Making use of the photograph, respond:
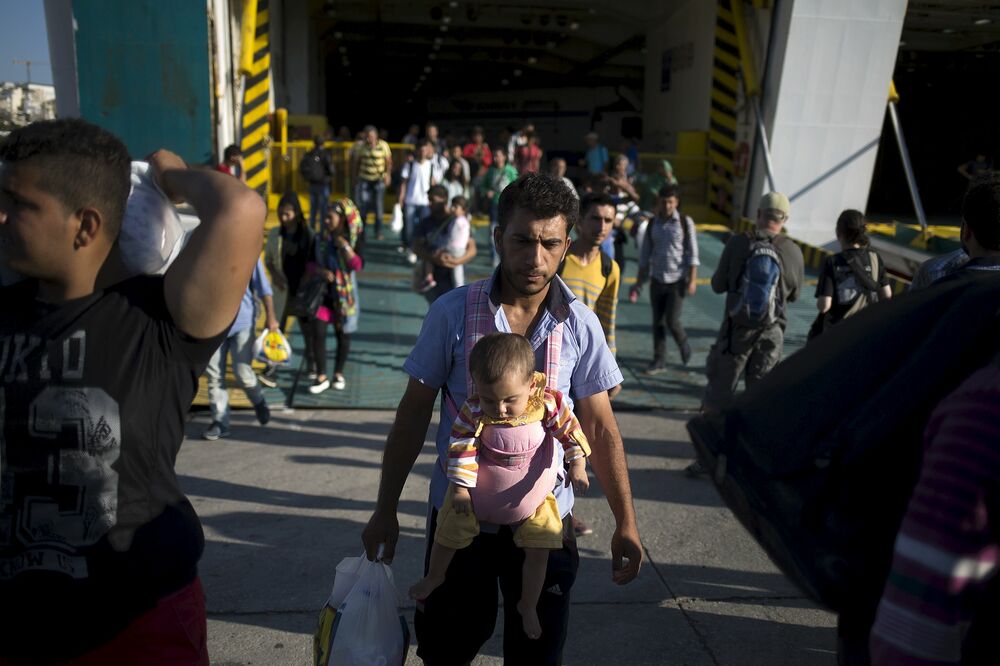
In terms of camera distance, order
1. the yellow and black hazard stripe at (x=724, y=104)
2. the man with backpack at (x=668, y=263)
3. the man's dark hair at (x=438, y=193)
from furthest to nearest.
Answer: the yellow and black hazard stripe at (x=724, y=104)
the man's dark hair at (x=438, y=193)
the man with backpack at (x=668, y=263)

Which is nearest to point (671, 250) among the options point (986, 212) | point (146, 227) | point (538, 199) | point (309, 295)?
point (309, 295)

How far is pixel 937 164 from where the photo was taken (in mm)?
26078

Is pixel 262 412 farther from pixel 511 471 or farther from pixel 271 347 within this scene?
pixel 511 471

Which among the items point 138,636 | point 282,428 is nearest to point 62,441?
point 138,636

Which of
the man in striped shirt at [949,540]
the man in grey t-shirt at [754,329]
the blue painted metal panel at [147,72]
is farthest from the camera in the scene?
the blue painted metal panel at [147,72]

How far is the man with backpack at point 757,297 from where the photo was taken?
5.55 meters

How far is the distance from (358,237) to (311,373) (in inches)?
50.7

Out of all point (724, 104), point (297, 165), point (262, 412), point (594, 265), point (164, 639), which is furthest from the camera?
point (724, 104)

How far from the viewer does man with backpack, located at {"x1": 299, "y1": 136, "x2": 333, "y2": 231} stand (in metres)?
12.6

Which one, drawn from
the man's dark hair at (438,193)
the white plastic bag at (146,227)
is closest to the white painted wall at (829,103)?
the man's dark hair at (438,193)

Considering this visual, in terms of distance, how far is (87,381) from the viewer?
1724 millimetres

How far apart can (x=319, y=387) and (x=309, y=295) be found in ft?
2.74

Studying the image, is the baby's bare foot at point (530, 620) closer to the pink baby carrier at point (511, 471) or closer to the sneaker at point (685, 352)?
the pink baby carrier at point (511, 471)

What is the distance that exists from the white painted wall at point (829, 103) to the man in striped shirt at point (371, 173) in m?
6.45
